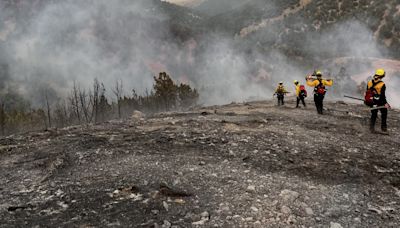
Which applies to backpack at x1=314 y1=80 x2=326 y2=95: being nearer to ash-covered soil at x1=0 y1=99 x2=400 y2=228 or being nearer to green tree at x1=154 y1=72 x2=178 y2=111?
ash-covered soil at x1=0 y1=99 x2=400 y2=228

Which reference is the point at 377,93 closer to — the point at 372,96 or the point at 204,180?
the point at 372,96

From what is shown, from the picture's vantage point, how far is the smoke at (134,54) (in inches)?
2726

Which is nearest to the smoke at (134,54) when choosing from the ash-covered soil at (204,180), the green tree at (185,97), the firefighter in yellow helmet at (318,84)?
the green tree at (185,97)

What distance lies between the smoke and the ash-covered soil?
182 feet

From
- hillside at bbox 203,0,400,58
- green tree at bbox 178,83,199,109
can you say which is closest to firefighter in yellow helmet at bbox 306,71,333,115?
green tree at bbox 178,83,199,109

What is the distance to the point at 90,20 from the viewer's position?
78.6m

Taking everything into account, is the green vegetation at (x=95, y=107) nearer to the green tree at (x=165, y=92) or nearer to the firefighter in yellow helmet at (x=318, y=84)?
the green tree at (x=165, y=92)

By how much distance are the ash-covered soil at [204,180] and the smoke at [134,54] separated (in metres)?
55.5

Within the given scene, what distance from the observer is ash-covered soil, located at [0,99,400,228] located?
5391 millimetres

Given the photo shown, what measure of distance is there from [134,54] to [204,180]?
232ft

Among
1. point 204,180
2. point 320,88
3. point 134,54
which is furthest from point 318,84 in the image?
point 134,54

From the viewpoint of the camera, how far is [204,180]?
677 cm

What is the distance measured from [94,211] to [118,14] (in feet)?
270

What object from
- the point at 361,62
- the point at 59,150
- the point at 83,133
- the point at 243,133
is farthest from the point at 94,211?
the point at 361,62
